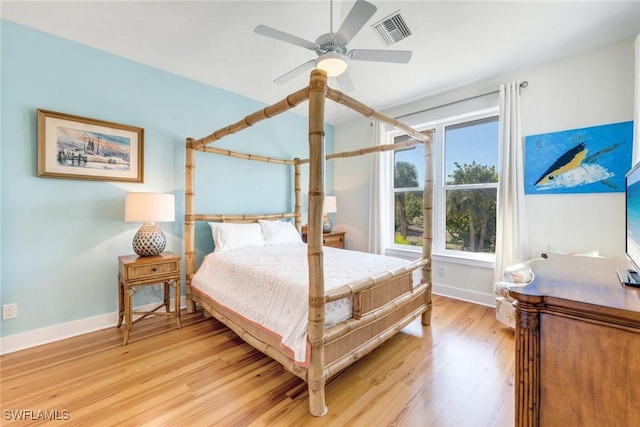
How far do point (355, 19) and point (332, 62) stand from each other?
0.97 ft

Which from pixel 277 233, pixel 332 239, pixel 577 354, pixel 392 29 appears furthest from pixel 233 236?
pixel 577 354

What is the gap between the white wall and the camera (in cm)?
237

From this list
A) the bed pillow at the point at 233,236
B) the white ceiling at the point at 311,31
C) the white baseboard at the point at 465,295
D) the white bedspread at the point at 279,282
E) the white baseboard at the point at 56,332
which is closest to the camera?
the white bedspread at the point at 279,282

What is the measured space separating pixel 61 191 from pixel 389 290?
298 cm

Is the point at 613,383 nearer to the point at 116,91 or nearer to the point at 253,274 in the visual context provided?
the point at 253,274

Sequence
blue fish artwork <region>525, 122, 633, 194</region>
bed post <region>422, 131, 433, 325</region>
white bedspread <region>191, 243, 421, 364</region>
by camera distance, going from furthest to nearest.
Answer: bed post <region>422, 131, 433, 325</region>, blue fish artwork <region>525, 122, 633, 194</region>, white bedspread <region>191, 243, 421, 364</region>

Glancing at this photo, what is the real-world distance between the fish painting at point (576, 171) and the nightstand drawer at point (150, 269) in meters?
3.84

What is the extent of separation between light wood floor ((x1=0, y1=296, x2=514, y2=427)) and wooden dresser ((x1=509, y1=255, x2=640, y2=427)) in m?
0.76

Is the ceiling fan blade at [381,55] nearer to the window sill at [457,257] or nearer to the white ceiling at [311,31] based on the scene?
the white ceiling at [311,31]

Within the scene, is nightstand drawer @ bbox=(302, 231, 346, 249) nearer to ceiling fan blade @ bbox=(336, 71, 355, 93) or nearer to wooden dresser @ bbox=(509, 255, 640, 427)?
ceiling fan blade @ bbox=(336, 71, 355, 93)

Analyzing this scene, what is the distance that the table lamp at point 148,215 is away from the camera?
232 centimetres

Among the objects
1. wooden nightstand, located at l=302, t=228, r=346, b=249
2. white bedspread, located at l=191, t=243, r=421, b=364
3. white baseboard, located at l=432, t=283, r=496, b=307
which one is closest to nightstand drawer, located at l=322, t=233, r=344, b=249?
wooden nightstand, located at l=302, t=228, r=346, b=249

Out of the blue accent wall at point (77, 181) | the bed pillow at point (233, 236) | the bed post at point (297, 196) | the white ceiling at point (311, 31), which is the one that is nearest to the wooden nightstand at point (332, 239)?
the bed post at point (297, 196)

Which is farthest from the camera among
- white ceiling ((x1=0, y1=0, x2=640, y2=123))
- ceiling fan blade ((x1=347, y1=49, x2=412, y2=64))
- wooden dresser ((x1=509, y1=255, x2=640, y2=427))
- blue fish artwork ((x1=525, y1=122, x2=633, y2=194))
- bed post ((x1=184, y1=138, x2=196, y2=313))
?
bed post ((x1=184, y1=138, x2=196, y2=313))
